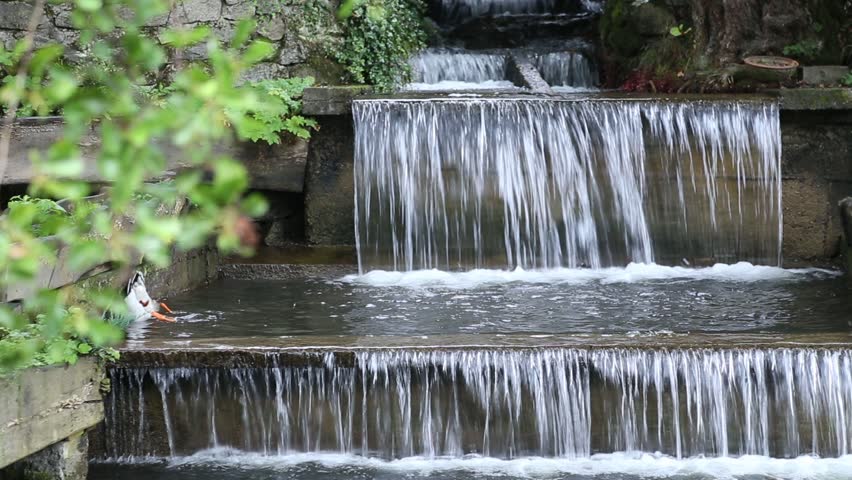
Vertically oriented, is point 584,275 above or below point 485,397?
above

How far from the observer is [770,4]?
11.8m

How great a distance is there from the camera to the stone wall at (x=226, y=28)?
10859 millimetres

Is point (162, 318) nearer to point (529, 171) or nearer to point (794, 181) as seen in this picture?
point (529, 171)

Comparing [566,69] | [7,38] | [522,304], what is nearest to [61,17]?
[7,38]

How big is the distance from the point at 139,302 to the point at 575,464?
314 centimetres

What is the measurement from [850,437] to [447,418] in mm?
2350

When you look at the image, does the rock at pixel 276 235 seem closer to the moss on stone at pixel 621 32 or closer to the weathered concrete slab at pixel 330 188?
the weathered concrete slab at pixel 330 188

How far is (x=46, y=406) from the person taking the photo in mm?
5684

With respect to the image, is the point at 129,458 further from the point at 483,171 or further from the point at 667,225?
the point at 667,225

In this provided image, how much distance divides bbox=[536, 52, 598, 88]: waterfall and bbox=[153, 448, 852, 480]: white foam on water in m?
7.13

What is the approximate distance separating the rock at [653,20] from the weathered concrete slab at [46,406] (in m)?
8.14

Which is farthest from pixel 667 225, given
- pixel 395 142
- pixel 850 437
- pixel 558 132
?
pixel 850 437

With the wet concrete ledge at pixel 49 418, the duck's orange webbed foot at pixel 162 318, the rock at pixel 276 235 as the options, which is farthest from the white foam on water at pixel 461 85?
the wet concrete ledge at pixel 49 418

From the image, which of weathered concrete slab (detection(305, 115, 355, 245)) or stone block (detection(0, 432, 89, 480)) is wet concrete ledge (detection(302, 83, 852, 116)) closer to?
weathered concrete slab (detection(305, 115, 355, 245))
